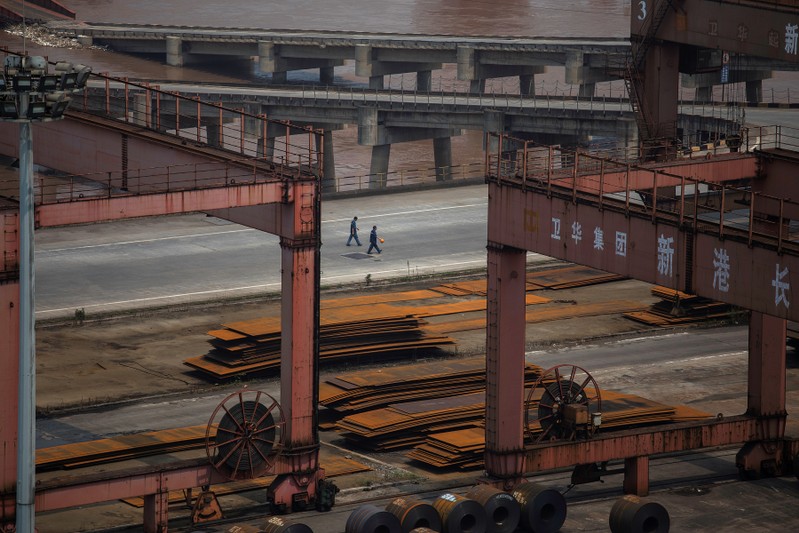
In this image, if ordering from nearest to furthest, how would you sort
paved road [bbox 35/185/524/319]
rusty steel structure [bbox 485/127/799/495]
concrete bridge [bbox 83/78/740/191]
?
rusty steel structure [bbox 485/127/799/495] → paved road [bbox 35/185/524/319] → concrete bridge [bbox 83/78/740/191]

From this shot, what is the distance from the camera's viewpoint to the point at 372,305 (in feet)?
191

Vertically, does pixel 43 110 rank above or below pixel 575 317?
above

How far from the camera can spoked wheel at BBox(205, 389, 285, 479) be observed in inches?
1539

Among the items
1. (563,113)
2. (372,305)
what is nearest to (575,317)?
(372,305)

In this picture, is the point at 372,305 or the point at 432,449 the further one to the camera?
the point at 372,305

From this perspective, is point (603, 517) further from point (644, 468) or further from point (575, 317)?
point (575, 317)

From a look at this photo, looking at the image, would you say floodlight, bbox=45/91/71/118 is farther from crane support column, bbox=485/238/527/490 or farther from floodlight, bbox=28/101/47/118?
crane support column, bbox=485/238/527/490

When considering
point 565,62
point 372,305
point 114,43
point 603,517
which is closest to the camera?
point 603,517

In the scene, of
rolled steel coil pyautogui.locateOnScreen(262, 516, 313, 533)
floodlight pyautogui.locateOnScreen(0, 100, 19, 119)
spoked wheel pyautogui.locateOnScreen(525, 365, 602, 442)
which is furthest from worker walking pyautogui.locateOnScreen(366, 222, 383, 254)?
floodlight pyautogui.locateOnScreen(0, 100, 19, 119)

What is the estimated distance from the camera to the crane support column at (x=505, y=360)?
39.5m

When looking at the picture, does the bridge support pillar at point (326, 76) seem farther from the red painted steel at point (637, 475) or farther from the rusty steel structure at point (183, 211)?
the red painted steel at point (637, 475)

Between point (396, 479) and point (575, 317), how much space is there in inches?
821

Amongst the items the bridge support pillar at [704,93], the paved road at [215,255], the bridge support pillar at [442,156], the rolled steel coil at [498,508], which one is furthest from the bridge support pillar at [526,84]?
the rolled steel coil at [498,508]

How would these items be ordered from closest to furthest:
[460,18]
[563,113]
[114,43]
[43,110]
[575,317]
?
[43,110] < [575,317] < [563,113] < [114,43] < [460,18]
